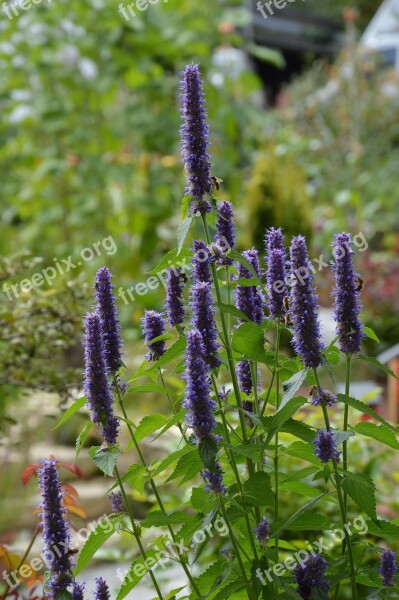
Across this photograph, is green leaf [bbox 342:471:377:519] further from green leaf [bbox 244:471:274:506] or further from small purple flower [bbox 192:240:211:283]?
small purple flower [bbox 192:240:211:283]

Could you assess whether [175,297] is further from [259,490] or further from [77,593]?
[77,593]

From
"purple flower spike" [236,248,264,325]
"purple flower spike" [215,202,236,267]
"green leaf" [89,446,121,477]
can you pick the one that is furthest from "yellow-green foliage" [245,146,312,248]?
"green leaf" [89,446,121,477]

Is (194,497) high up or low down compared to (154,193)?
down

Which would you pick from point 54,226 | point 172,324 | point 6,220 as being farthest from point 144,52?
point 172,324

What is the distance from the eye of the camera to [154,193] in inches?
302

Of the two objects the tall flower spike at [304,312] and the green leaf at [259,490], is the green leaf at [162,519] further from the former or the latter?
the tall flower spike at [304,312]

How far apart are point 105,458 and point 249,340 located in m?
→ 0.35

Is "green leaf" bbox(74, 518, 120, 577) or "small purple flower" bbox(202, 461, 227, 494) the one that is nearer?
"small purple flower" bbox(202, 461, 227, 494)

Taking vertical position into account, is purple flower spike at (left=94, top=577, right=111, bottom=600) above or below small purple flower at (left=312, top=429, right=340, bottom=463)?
below

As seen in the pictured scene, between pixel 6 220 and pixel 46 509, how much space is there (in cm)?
742

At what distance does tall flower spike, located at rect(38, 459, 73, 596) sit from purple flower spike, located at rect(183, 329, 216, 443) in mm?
306

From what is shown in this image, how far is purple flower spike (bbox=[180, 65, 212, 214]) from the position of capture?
64.7 inches

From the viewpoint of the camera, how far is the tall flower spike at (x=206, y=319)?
1.57m

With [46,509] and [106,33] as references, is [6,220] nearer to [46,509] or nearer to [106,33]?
[106,33]
